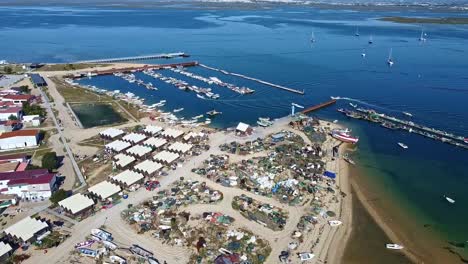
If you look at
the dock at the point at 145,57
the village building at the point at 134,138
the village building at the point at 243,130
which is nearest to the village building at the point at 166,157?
the village building at the point at 134,138

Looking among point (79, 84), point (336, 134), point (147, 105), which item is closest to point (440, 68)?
point (336, 134)

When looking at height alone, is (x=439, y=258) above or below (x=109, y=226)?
below

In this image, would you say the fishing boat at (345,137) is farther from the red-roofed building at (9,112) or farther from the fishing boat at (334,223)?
the red-roofed building at (9,112)

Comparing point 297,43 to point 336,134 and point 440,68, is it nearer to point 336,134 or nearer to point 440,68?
point 440,68

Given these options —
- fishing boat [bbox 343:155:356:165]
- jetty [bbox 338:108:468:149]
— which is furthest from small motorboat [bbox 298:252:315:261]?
jetty [bbox 338:108:468:149]

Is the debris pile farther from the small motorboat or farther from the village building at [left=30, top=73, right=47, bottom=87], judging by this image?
the village building at [left=30, top=73, right=47, bottom=87]

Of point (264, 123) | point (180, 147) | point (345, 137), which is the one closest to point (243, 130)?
point (264, 123)

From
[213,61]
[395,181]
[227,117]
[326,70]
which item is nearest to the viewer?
[395,181]
